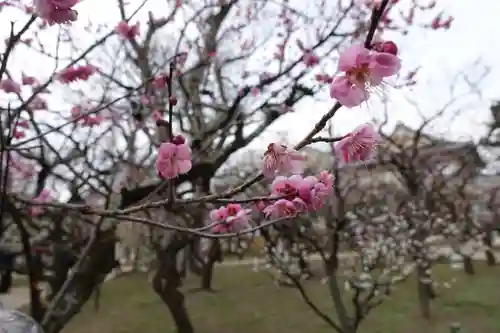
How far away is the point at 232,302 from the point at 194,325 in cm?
106

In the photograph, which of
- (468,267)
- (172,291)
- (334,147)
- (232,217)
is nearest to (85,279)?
(232,217)

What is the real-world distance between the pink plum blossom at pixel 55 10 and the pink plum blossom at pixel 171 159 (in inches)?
11.2

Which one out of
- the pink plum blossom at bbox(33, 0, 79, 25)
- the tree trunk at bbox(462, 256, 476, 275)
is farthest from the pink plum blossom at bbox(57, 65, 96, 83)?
the tree trunk at bbox(462, 256, 476, 275)

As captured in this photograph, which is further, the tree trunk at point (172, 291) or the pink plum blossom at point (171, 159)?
the tree trunk at point (172, 291)

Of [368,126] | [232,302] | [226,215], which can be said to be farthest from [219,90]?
[368,126]

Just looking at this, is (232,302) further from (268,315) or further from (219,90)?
(219,90)

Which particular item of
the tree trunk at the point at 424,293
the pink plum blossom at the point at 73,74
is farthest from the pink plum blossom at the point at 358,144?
the tree trunk at the point at 424,293

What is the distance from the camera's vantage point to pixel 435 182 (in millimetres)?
8016

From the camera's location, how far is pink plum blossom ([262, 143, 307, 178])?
44.6 inches

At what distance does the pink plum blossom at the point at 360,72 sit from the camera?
94cm

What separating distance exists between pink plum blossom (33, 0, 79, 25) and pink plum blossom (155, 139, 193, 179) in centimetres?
28

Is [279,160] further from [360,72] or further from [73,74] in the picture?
[73,74]

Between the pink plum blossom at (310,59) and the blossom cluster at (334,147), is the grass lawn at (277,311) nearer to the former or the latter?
the pink plum blossom at (310,59)

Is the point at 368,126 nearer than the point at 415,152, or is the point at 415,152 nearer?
the point at 368,126
